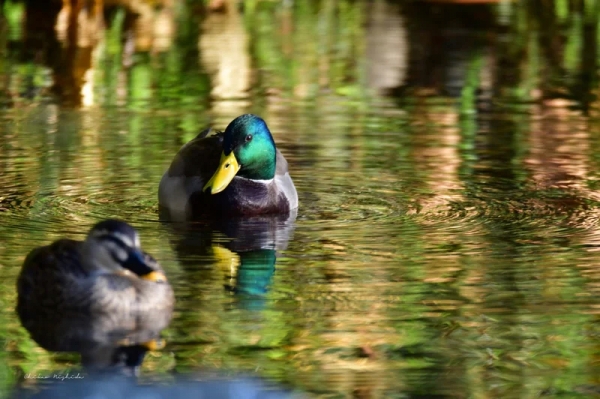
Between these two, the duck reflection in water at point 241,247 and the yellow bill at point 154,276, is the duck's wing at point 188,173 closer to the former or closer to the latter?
the duck reflection in water at point 241,247

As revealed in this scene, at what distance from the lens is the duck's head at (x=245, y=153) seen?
32.3 feet

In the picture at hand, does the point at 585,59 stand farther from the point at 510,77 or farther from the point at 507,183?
the point at 507,183

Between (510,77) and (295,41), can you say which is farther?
(295,41)

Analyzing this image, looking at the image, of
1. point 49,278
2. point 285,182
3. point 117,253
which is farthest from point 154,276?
point 285,182

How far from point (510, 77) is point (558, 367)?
31.2 feet

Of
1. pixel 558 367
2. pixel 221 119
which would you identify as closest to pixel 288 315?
pixel 558 367

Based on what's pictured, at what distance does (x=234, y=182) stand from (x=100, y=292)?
2966mm

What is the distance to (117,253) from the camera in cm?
709

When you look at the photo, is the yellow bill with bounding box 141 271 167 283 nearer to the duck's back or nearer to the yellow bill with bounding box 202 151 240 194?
the duck's back

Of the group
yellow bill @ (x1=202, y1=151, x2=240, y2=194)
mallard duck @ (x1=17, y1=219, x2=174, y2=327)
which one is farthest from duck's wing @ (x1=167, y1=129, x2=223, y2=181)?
mallard duck @ (x1=17, y1=219, x2=174, y2=327)

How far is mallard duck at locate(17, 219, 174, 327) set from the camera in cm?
707

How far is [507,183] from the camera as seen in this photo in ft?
34.1

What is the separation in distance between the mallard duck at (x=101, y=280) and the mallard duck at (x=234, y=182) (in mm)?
2467

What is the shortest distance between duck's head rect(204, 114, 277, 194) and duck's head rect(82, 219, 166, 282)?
8.51 ft
